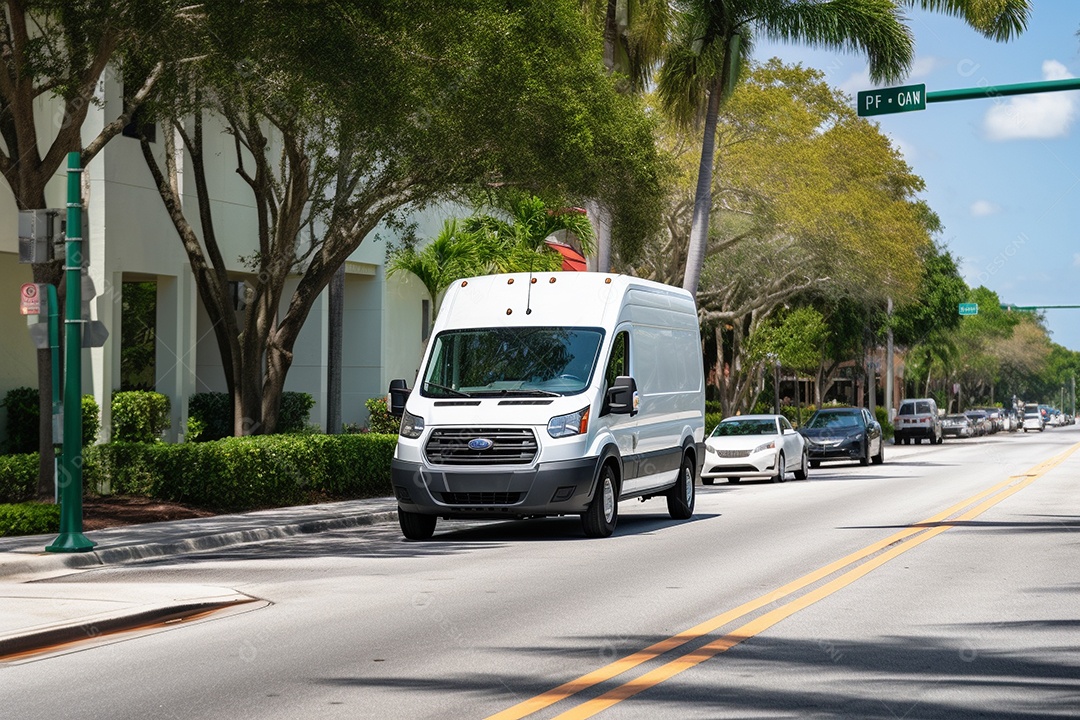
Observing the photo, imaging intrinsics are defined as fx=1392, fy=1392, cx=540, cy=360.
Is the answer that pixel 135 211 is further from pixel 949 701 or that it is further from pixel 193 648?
pixel 949 701

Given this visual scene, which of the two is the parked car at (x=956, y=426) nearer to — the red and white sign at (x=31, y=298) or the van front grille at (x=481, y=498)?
the van front grille at (x=481, y=498)

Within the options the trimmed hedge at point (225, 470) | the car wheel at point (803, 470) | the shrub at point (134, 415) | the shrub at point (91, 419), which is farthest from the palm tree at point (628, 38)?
the shrub at point (91, 419)

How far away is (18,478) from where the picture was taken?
17.5 meters

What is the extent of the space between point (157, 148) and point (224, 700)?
18.9 m

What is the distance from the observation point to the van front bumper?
595 inches

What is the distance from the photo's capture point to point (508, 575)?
1255 cm

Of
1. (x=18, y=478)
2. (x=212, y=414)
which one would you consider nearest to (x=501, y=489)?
(x=18, y=478)

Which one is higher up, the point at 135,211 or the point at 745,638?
the point at 135,211

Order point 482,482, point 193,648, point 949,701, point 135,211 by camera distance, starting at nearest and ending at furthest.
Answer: point 949,701 → point 193,648 → point 482,482 → point 135,211

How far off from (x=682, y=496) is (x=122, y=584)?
8.98 metres

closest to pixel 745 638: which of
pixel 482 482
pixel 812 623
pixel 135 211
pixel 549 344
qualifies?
pixel 812 623

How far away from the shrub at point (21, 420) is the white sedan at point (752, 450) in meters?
13.0

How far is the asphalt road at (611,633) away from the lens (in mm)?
7180

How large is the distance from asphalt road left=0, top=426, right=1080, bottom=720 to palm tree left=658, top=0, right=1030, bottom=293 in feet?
50.2
